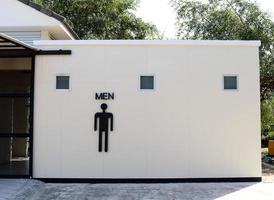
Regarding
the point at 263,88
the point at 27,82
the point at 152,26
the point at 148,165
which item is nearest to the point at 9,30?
the point at 27,82

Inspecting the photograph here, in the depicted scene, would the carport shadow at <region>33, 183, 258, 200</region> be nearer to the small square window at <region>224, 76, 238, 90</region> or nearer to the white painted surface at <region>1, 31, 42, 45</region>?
the small square window at <region>224, 76, 238, 90</region>

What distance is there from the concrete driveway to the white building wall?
54cm

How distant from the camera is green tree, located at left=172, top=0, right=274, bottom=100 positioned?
17734mm

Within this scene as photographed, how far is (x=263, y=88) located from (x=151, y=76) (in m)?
8.56

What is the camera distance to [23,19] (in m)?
13.3

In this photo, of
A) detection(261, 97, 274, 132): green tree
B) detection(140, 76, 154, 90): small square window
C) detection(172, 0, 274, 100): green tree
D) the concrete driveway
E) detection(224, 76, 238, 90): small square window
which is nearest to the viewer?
the concrete driveway

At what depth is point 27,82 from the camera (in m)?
14.0

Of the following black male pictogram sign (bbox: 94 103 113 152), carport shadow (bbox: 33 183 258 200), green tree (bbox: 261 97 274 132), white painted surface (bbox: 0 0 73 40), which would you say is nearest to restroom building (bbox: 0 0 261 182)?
black male pictogram sign (bbox: 94 103 113 152)

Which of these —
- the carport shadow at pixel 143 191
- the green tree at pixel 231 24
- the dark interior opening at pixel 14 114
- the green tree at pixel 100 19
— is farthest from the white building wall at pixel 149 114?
the green tree at pixel 100 19

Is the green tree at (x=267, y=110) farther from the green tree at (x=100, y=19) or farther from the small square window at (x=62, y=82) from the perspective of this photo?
the small square window at (x=62, y=82)

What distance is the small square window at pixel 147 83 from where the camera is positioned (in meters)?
11.0

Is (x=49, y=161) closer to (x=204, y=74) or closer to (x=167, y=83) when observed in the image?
(x=167, y=83)

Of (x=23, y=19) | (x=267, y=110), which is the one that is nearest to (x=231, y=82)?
(x=23, y=19)

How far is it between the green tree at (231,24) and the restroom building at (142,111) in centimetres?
687
